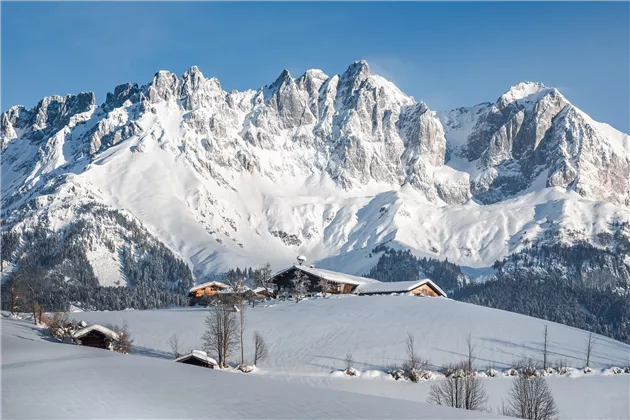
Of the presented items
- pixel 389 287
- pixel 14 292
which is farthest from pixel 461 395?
pixel 14 292

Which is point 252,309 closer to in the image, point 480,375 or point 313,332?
point 313,332

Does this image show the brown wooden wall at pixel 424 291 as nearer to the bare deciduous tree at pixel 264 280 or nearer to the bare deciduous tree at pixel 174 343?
the bare deciduous tree at pixel 264 280

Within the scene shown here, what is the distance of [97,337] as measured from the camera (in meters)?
78.9

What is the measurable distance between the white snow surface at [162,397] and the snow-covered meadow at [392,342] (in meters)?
37.7

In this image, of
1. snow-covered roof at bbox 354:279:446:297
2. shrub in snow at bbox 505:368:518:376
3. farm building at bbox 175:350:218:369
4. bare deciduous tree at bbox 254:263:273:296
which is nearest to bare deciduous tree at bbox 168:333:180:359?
farm building at bbox 175:350:218:369

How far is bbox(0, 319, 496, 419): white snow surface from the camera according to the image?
23.6 metres

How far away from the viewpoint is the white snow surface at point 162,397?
23.6 m

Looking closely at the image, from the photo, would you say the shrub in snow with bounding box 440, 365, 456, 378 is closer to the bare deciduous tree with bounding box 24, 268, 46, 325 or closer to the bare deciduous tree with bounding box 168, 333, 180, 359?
the bare deciduous tree with bounding box 168, 333, 180, 359

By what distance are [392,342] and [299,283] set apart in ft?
158

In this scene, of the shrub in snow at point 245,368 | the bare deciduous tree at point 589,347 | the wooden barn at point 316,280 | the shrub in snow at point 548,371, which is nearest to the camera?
the shrub in snow at point 548,371

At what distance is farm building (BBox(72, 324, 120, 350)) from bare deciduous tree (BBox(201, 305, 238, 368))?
1060 cm

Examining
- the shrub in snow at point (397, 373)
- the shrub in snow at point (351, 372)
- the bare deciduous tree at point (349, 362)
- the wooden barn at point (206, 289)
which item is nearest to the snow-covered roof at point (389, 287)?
the wooden barn at point (206, 289)

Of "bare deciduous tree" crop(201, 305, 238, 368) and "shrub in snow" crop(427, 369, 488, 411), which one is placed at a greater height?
"bare deciduous tree" crop(201, 305, 238, 368)

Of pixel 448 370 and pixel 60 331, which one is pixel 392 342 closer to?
pixel 448 370
